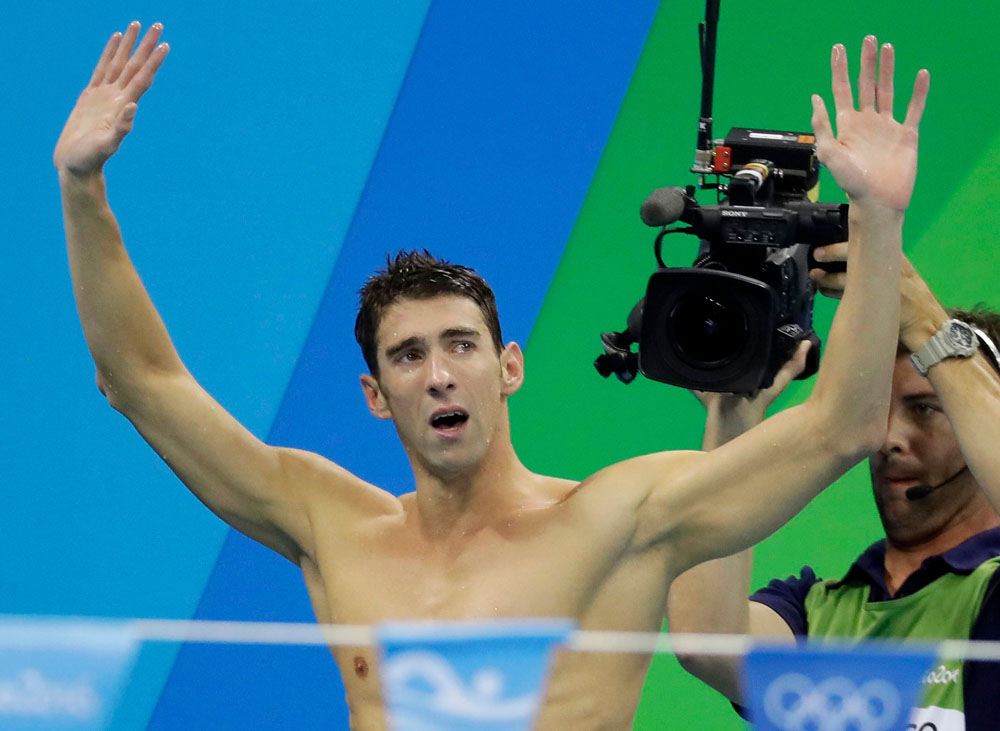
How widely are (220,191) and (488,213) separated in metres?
0.64

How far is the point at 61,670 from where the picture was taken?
1607 mm

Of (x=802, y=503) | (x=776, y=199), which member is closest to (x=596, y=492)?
(x=802, y=503)

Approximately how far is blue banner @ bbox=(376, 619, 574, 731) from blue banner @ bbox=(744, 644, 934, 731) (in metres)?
0.21

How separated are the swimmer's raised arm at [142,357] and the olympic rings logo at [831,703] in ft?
3.03

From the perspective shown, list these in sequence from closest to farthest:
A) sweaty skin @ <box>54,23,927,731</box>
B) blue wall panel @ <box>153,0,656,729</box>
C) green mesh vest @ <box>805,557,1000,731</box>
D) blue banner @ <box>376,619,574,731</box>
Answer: blue banner @ <box>376,619,574,731</box> → sweaty skin @ <box>54,23,927,731</box> → green mesh vest @ <box>805,557,1000,731</box> → blue wall panel @ <box>153,0,656,729</box>

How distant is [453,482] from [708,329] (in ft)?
1.34

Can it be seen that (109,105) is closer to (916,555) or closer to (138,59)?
(138,59)

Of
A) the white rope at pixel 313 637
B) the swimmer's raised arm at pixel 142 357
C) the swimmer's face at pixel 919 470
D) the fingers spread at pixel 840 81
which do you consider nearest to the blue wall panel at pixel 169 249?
the swimmer's raised arm at pixel 142 357

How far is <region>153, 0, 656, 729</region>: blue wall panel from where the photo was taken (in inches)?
154

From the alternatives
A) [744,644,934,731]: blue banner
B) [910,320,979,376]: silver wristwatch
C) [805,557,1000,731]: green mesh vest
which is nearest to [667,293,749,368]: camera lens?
[910,320,979,376]: silver wristwatch

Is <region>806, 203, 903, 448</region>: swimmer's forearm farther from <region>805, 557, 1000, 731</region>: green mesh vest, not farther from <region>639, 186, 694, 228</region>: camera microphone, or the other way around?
<region>805, 557, 1000, 731</region>: green mesh vest

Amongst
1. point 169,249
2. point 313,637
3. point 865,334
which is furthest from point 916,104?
point 169,249

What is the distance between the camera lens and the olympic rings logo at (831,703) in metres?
1.55

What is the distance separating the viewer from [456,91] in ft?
13.0
